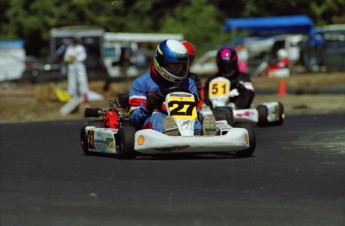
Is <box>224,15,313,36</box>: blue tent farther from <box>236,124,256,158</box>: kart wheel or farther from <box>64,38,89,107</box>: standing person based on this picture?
<box>236,124,256,158</box>: kart wheel

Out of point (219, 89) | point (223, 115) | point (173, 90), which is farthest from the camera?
point (219, 89)

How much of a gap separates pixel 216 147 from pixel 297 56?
37.7m

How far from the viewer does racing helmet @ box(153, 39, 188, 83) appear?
430 inches

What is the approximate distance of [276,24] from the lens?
1699 inches

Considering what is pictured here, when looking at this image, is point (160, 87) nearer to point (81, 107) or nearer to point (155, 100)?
point (155, 100)

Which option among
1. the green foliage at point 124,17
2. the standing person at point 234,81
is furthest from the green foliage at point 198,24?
the standing person at point 234,81

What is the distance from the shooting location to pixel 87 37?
45.7 m

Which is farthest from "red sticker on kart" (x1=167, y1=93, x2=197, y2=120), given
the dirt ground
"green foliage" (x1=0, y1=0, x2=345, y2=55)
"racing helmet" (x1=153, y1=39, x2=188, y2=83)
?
"green foliage" (x1=0, y1=0, x2=345, y2=55)

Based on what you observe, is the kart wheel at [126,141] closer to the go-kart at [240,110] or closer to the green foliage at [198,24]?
the go-kart at [240,110]

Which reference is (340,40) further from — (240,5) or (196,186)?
(196,186)

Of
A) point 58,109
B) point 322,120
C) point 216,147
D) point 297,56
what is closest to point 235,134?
point 216,147

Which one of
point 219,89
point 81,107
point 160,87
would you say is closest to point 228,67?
point 219,89

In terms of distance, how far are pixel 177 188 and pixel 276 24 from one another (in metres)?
35.5

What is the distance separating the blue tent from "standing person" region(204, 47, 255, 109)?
2623cm
